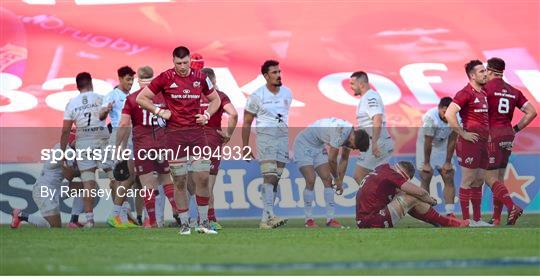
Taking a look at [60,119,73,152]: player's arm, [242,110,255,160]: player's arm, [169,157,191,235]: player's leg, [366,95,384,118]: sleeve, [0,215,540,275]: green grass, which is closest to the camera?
[0,215,540,275]: green grass

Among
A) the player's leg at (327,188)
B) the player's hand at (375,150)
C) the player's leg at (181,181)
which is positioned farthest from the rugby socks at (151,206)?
the player's hand at (375,150)

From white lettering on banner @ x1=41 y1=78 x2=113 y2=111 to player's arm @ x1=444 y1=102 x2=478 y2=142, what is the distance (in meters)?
5.77

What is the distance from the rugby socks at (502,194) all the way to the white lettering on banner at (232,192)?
4353mm

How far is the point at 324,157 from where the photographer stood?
61.2 feet

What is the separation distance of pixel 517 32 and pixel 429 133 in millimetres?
2862

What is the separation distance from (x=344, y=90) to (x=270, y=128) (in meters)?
2.90

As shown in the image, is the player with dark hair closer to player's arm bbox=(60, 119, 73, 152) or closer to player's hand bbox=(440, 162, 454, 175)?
player's hand bbox=(440, 162, 454, 175)

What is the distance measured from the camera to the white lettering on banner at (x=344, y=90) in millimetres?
20906

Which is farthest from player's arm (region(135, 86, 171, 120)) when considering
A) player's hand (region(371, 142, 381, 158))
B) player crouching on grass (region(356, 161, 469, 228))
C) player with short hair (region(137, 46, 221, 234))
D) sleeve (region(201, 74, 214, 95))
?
player's hand (region(371, 142, 381, 158))

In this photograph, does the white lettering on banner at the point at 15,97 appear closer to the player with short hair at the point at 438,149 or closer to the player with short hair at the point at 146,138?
the player with short hair at the point at 146,138

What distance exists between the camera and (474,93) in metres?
17.6

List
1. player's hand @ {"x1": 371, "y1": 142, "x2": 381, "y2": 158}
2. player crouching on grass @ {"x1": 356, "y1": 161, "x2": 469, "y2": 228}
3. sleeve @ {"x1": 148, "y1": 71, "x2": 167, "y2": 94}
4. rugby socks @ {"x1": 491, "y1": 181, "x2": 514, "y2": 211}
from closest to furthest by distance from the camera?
1. sleeve @ {"x1": 148, "y1": 71, "x2": 167, "y2": 94}
2. player crouching on grass @ {"x1": 356, "y1": 161, "x2": 469, "y2": 228}
3. rugby socks @ {"x1": 491, "y1": 181, "x2": 514, "y2": 211}
4. player's hand @ {"x1": 371, "y1": 142, "x2": 381, "y2": 158}

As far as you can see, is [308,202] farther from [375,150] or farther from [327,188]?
[375,150]

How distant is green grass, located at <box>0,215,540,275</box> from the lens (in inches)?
444
